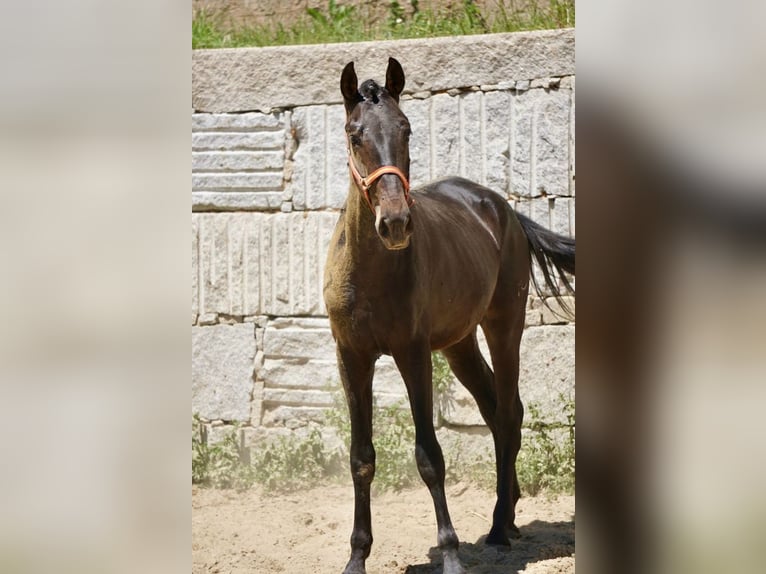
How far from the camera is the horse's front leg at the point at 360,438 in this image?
12.4ft

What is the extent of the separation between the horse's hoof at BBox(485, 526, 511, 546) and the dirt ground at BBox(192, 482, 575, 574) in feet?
0.16

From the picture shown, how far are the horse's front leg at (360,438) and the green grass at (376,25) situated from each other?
9.90 ft

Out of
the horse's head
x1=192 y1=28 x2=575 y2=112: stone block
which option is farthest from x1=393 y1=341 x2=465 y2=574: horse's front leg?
x1=192 y1=28 x2=575 y2=112: stone block

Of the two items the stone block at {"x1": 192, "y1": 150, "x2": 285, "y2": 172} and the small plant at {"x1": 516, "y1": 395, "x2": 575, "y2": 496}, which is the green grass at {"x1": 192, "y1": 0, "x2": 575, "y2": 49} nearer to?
the stone block at {"x1": 192, "y1": 150, "x2": 285, "y2": 172}

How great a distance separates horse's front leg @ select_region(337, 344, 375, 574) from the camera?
378 cm

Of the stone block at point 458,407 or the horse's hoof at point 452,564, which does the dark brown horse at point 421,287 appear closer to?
the horse's hoof at point 452,564

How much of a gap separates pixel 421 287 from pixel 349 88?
0.93m

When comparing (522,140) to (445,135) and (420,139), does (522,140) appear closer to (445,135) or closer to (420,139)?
(445,135)

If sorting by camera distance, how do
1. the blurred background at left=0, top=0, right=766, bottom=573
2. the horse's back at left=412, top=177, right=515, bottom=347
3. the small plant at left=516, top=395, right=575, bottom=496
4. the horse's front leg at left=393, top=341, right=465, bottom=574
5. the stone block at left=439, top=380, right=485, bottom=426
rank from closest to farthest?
1. the blurred background at left=0, top=0, right=766, bottom=573
2. the horse's front leg at left=393, top=341, right=465, bottom=574
3. the horse's back at left=412, top=177, right=515, bottom=347
4. the small plant at left=516, top=395, right=575, bottom=496
5. the stone block at left=439, top=380, right=485, bottom=426
